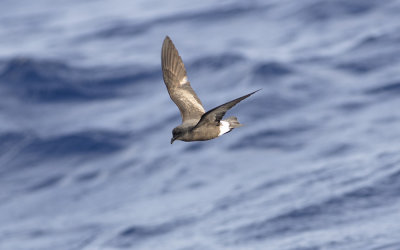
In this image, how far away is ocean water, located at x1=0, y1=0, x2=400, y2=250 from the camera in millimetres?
20016

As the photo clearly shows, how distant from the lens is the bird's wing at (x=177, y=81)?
10320 mm

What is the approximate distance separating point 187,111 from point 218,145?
1231 cm

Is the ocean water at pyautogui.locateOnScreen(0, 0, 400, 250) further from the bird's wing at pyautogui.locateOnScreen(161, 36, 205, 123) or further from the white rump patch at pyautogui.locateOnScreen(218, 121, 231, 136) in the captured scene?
the white rump patch at pyautogui.locateOnScreen(218, 121, 231, 136)

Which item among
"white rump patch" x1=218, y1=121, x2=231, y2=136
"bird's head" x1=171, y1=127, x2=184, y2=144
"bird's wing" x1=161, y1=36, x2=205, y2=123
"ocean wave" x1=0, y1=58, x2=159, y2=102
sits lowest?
"white rump patch" x1=218, y1=121, x2=231, y2=136

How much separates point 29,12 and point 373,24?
14835 millimetres

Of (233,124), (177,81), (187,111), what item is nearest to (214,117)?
(233,124)

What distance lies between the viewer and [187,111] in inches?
400

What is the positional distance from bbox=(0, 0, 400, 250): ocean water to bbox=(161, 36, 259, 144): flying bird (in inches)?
336

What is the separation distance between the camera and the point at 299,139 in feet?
73.0

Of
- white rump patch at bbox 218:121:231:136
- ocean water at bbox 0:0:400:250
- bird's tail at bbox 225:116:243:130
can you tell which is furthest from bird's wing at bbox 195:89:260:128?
ocean water at bbox 0:0:400:250

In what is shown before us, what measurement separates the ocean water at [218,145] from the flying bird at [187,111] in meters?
8.52

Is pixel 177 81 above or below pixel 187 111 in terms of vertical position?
above

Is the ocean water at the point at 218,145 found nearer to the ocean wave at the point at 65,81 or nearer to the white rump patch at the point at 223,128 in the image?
the ocean wave at the point at 65,81

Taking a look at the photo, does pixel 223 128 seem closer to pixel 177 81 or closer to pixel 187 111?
pixel 187 111
